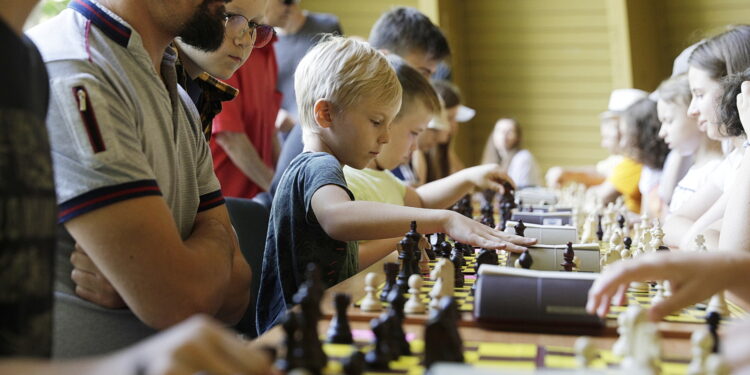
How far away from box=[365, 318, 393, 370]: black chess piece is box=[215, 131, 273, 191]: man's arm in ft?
8.83

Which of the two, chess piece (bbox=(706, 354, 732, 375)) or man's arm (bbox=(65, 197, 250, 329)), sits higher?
man's arm (bbox=(65, 197, 250, 329))

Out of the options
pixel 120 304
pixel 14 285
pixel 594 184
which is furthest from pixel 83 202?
pixel 594 184

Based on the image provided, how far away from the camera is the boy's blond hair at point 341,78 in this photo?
2520mm

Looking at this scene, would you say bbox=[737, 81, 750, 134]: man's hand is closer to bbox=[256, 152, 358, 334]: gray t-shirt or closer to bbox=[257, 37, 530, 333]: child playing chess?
bbox=[257, 37, 530, 333]: child playing chess

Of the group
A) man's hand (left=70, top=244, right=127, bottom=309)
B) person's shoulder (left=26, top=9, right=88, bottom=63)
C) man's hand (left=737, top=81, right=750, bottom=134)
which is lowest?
man's hand (left=70, top=244, right=127, bottom=309)

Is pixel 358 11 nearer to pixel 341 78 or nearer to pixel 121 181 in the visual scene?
pixel 341 78

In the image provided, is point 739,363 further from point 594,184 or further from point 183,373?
point 594,184

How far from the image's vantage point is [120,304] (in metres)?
1.69

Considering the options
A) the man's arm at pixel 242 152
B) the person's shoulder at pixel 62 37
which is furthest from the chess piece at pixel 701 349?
the man's arm at pixel 242 152

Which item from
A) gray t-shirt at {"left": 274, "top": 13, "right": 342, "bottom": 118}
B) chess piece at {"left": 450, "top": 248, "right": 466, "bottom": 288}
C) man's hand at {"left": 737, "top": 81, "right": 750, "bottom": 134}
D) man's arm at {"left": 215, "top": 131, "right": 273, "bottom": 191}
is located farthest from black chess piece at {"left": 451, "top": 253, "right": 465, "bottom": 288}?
gray t-shirt at {"left": 274, "top": 13, "right": 342, "bottom": 118}

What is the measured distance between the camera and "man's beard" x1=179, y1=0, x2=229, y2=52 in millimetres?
1893

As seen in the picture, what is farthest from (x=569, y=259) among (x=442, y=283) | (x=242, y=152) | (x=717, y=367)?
(x=242, y=152)

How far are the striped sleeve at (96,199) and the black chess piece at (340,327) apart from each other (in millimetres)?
494

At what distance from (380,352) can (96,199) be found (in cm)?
67
